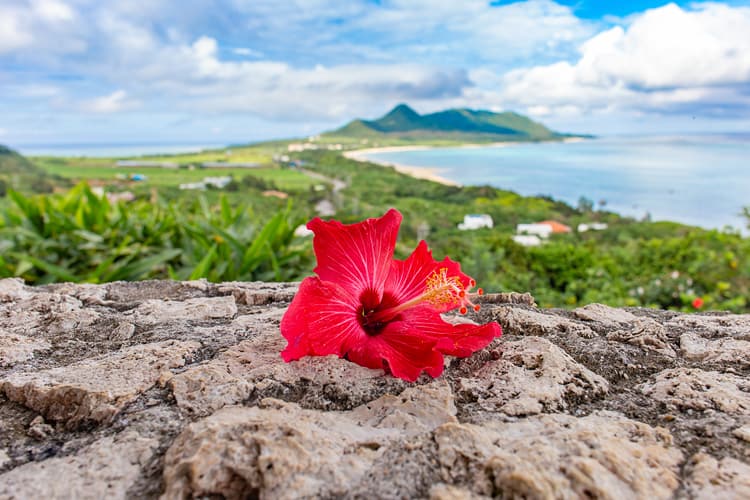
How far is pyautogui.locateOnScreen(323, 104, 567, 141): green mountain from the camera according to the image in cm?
5225

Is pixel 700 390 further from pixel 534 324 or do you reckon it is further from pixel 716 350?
pixel 534 324

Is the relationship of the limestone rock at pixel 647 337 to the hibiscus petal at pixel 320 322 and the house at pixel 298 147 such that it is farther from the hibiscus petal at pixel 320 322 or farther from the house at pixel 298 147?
the house at pixel 298 147

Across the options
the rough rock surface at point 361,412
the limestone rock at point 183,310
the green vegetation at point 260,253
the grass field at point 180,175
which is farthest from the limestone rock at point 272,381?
the grass field at point 180,175

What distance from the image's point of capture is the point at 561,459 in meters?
0.76

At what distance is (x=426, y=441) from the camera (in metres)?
0.83

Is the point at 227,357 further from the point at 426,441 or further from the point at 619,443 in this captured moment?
the point at 619,443

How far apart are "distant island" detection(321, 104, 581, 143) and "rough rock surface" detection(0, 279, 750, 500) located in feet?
161

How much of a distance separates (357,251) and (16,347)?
31.4 inches

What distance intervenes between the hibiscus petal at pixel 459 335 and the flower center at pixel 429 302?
0.04 meters

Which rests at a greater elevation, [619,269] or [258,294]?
[258,294]

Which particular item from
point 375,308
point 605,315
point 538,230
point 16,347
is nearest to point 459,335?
point 375,308

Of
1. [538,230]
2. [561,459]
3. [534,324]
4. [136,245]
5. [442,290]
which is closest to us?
[561,459]

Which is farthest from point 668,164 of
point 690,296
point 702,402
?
A: point 702,402

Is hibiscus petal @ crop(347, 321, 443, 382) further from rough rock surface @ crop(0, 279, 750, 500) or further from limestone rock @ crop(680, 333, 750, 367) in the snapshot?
limestone rock @ crop(680, 333, 750, 367)
